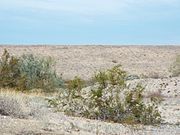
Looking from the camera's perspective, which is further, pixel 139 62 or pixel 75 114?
pixel 139 62

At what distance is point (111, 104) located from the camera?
21281 mm

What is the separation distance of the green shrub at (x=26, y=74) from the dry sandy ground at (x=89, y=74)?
4881 millimetres

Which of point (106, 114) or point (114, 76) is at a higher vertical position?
point (114, 76)

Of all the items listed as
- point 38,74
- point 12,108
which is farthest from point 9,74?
point 12,108

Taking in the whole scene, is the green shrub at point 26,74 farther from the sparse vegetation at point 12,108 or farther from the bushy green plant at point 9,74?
the sparse vegetation at point 12,108

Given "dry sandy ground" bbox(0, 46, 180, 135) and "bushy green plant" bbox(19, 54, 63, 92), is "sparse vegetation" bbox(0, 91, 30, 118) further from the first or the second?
Result: "bushy green plant" bbox(19, 54, 63, 92)

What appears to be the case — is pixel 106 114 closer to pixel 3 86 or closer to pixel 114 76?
pixel 114 76

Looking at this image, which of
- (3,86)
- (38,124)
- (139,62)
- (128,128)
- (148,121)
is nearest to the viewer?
(38,124)

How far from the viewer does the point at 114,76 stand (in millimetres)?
21391

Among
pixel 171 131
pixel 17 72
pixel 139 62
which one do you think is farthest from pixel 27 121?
pixel 139 62

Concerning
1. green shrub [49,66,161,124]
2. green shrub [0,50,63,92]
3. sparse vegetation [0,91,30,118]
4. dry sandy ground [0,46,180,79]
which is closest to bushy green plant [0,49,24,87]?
green shrub [0,50,63,92]

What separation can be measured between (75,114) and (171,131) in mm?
4103

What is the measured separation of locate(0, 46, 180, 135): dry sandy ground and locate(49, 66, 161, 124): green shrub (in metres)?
0.77

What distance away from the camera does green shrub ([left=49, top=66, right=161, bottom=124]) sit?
68.0 feet
